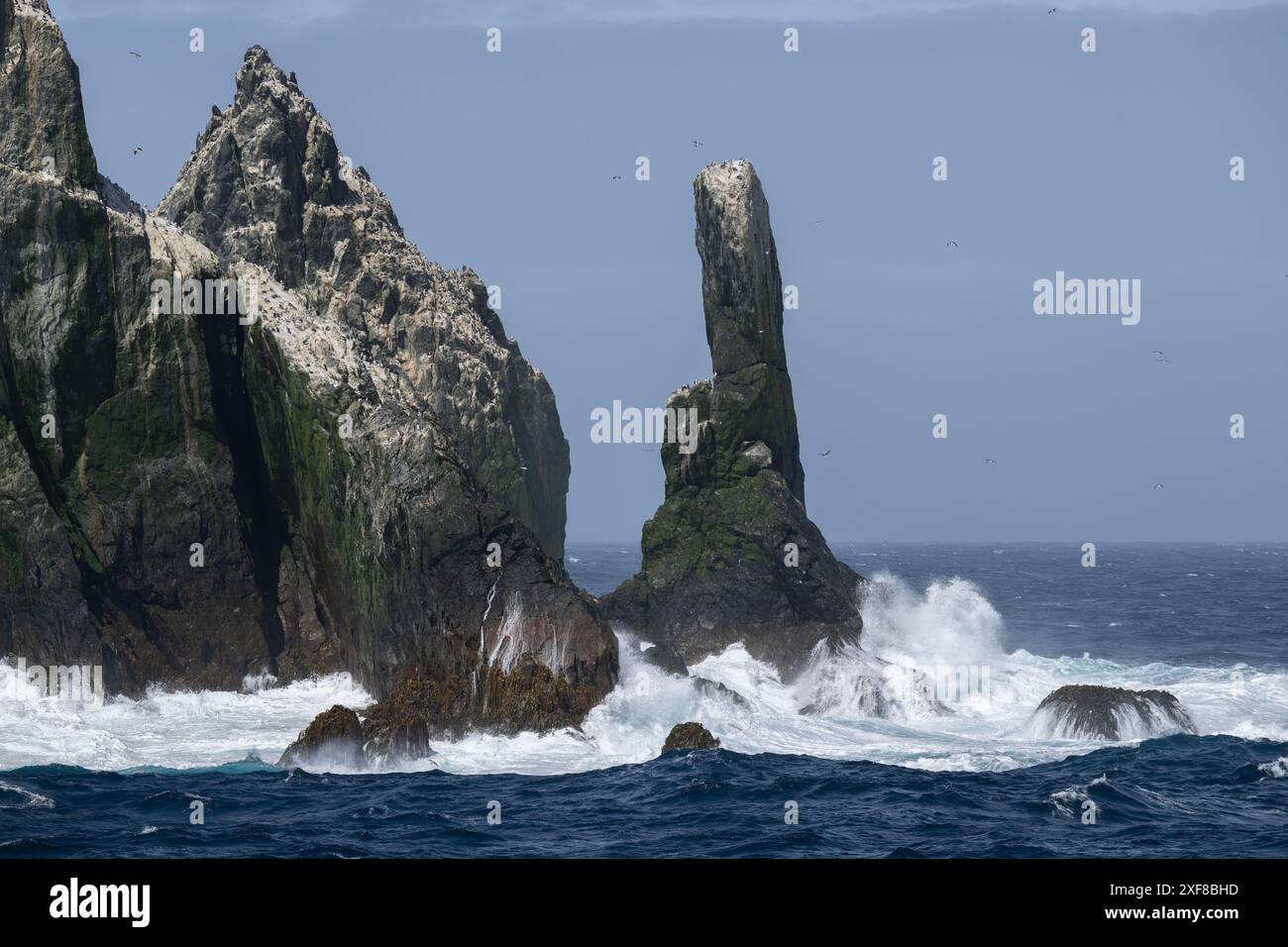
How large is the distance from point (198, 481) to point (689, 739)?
23106 millimetres

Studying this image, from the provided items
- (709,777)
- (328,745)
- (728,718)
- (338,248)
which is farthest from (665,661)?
(338,248)

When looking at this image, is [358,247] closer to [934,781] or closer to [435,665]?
[435,665]

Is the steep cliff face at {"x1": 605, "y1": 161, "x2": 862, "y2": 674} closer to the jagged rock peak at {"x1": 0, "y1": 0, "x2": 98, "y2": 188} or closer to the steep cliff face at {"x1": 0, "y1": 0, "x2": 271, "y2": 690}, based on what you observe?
the steep cliff face at {"x1": 0, "y1": 0, "x2": 271, "y2": 690}

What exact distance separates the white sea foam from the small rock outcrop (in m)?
0.77

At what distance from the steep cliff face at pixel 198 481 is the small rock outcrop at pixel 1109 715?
596 inches

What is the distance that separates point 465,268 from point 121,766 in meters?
64.0

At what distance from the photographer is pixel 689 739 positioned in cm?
4522

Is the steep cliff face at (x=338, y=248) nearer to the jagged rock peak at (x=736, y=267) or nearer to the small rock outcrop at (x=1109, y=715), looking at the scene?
the jagged rock peak at (x=736, y=267)

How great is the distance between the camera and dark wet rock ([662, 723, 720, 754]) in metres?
45.0

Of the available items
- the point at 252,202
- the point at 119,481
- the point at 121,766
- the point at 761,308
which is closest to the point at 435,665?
the point at 121,766

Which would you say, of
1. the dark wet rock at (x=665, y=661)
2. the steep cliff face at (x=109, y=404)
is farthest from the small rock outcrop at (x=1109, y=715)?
the steep cliff face at (x=109, y=404)

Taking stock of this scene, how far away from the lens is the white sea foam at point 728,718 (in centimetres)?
4419

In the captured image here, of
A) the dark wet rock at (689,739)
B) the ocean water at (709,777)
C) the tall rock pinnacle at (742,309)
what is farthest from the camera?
the tall rock pinnacle at (742,309)

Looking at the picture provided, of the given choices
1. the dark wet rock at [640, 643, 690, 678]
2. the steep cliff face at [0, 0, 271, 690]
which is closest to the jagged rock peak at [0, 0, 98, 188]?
the steep cliff face at [0, 0, 271, 690]
